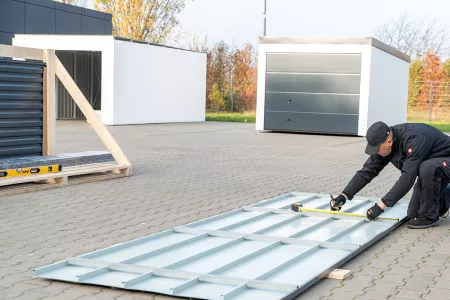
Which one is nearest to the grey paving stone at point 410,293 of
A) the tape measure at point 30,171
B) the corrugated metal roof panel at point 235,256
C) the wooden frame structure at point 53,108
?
the corrugated metal roof panel at point 235,256

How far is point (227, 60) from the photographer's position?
143 feet

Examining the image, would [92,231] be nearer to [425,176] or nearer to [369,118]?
[425,176]

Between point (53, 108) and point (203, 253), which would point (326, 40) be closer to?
point (53, 108)

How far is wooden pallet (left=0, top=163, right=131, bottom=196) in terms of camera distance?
9542 mm

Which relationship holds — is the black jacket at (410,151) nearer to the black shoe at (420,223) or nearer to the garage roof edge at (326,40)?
the black shoe at (420,223)

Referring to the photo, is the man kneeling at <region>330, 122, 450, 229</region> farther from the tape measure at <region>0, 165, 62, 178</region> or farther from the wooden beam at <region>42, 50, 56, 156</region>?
the wooden beam at <region>42, 50, 56, 156</region>

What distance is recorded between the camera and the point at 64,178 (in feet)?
33.8

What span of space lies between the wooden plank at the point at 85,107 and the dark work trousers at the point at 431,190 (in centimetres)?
543

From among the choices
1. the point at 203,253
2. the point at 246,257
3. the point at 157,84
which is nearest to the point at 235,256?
the point at 246,257

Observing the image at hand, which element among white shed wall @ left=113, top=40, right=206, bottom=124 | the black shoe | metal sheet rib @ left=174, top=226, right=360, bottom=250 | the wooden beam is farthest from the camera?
white shed wall @ left=113, top=40, right=206, bottom=124

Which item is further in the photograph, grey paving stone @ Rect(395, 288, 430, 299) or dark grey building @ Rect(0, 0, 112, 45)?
dark grey building @ Rect(0, 0, 112, 45)

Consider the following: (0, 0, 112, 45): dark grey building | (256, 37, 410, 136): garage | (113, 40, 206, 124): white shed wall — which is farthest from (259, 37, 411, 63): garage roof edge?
(0, 0, 112, 45): dark grey building

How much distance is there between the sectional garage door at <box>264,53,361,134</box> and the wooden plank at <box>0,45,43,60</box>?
14.9 meters

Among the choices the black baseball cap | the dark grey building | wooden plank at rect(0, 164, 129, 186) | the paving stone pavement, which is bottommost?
the paving stone pavement
